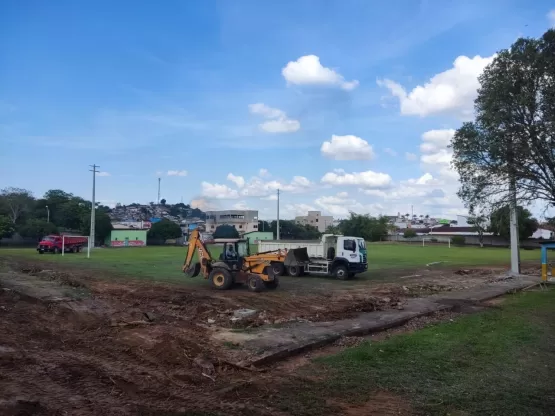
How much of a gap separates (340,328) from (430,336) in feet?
7.54

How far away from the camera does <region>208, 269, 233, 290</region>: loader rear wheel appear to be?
2033 centimetres

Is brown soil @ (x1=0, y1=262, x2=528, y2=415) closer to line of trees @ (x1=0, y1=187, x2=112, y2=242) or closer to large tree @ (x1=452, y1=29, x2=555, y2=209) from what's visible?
large tree @ (x1=452, y1=29, x2=555, y2=209)

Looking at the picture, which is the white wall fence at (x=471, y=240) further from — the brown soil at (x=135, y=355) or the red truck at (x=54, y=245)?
the brown soil at (x=135, y=355)

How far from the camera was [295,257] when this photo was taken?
28.6 m

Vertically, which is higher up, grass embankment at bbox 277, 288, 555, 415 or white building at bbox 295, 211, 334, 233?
white building at bbox 295, 211, 334, 233

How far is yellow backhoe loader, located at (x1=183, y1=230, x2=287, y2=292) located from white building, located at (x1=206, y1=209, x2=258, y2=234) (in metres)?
110

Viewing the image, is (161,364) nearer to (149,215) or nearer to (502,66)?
(502,66)

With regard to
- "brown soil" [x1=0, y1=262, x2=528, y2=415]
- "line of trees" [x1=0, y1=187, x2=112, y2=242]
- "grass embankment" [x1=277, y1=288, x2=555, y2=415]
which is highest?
"line of trees" [x1=0, y1=187, x2=112, y2=242]

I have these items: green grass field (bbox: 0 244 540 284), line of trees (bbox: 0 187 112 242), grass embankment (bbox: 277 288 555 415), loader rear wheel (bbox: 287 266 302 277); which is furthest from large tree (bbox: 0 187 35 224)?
grass embankment (bbox: 277 288 555 415)

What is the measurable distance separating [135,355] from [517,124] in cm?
1797

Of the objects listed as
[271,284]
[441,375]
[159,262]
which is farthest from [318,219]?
[441,375]

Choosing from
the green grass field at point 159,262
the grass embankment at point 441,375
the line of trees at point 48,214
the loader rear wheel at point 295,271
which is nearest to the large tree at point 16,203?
the line of trees at point 48,214

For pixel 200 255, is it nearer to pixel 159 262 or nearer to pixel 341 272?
pixel 341 272

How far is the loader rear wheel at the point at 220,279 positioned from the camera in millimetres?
20328
